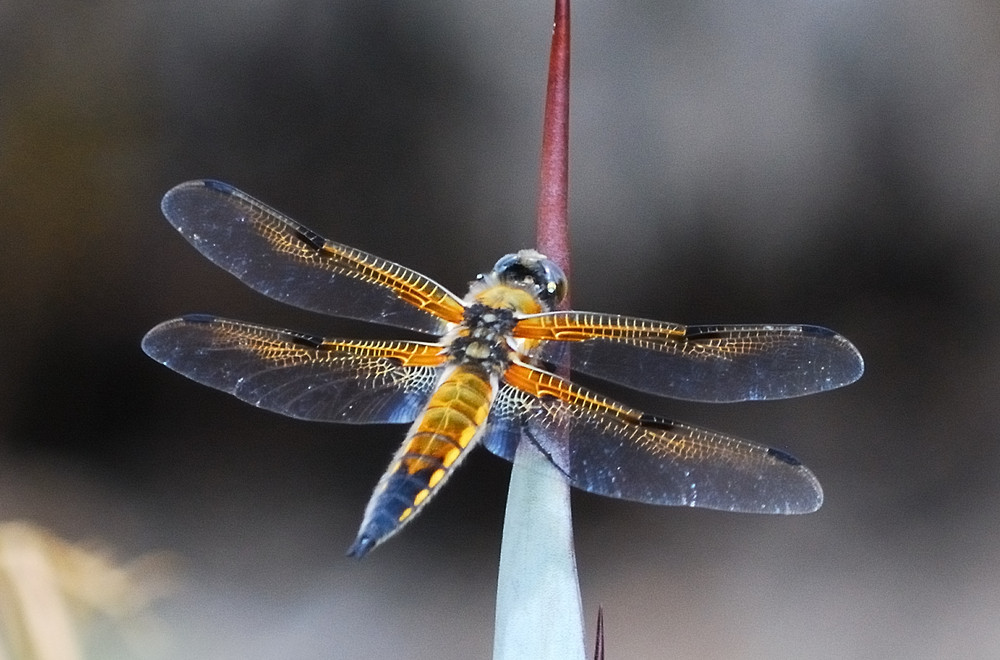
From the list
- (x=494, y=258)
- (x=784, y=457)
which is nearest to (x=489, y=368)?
(x=784, y=457)

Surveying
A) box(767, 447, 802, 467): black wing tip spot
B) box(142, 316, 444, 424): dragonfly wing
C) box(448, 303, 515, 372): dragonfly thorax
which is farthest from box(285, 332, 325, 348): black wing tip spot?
box(767, 447, 802, 467): black wing tip spot

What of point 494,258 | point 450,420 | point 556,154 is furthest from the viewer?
point 494,258

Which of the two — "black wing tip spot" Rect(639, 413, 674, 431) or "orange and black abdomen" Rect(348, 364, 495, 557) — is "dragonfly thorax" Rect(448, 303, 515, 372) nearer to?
"orange and black abdomen" Rect(348, 364, 495, 557)

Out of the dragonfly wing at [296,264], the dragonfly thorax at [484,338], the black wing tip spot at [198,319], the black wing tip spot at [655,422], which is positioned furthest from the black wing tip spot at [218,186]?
the black wing tip spot at [655,422]

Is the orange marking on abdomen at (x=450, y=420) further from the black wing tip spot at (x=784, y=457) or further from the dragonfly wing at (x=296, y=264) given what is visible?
the black wing tip spot at (x=784, y=457)

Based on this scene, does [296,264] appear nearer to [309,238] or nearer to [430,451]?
[309,238]

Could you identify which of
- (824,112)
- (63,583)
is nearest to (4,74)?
(63,583)

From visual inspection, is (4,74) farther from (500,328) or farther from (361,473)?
(500,328)
